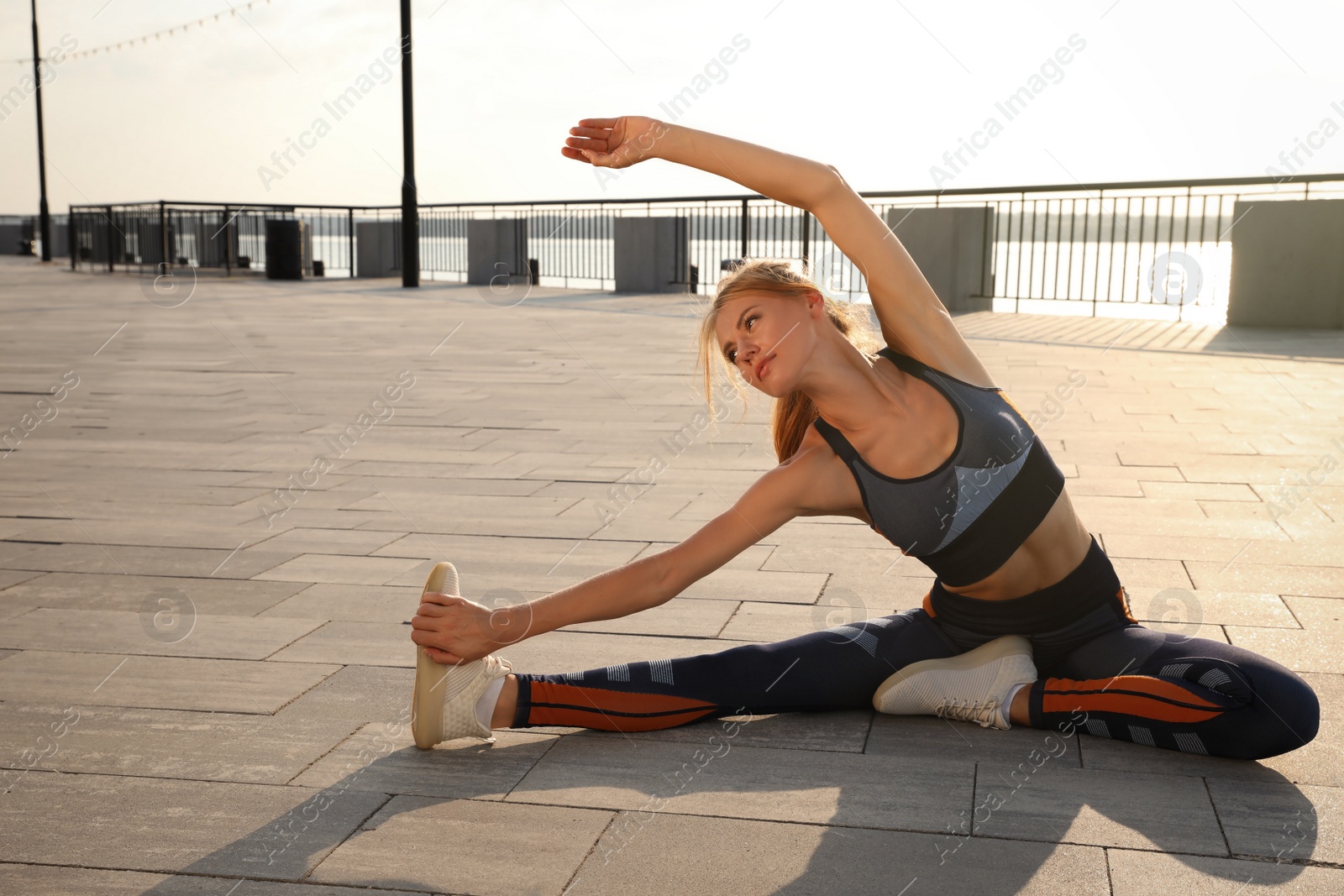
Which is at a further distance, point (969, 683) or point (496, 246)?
point (496, 246)

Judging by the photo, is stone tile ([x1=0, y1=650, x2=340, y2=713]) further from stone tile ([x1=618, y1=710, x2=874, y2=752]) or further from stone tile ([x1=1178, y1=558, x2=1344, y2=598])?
stone tile ([x1=1178, y1=558, x2=1344, y2=598])

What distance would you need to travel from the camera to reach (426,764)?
8.40 feet

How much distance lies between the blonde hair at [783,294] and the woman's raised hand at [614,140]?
35 centimetres

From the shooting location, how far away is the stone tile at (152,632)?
3.28 metres

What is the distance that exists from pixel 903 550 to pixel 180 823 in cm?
154

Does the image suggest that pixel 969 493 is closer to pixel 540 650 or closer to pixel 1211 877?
pixel 1211 877

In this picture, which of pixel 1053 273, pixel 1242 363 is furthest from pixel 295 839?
pixel 1053 273

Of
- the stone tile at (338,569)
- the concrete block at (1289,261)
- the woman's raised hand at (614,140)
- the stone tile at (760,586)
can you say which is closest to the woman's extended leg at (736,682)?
the stone tile at (760,586)

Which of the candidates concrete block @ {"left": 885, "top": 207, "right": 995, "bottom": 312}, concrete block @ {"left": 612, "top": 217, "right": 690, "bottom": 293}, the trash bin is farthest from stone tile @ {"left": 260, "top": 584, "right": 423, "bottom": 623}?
the trash bin

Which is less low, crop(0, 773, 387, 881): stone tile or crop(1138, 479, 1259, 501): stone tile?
crop(1138, 479, 1259, 501): stone tile

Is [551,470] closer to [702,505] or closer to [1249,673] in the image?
[702,505]

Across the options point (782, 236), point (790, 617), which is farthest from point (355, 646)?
point (782, 236)

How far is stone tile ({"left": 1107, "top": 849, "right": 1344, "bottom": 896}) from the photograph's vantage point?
1998 millimetres

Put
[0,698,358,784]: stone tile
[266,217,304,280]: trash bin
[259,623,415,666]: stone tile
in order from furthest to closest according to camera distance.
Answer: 1. [266,217,304,280]: trash bin
2. [259,623,415,666]: stone tile
3. [0,698,358,784]: stone tile
